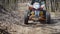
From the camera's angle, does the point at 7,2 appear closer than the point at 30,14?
Yes

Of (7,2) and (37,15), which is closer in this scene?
(7,2)

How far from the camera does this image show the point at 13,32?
5922mm

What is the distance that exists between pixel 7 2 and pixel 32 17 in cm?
352

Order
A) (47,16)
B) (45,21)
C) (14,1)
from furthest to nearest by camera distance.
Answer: (45,21), (47,16), (14,1)

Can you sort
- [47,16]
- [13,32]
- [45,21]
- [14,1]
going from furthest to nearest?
[45,21]
[47,16]
[13,32]
[14,1]

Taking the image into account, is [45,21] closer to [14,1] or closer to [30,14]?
[30,14]

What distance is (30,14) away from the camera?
823cm

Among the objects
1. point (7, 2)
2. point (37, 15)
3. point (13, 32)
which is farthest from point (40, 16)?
point (7, 2)

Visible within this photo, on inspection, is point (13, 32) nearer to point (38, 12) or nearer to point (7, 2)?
point (7, 2)

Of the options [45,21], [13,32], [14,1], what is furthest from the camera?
[45,21]

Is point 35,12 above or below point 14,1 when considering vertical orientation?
below

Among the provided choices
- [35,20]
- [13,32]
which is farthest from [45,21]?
[13,32]

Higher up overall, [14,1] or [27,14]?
[14,1]

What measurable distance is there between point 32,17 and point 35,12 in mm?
264
